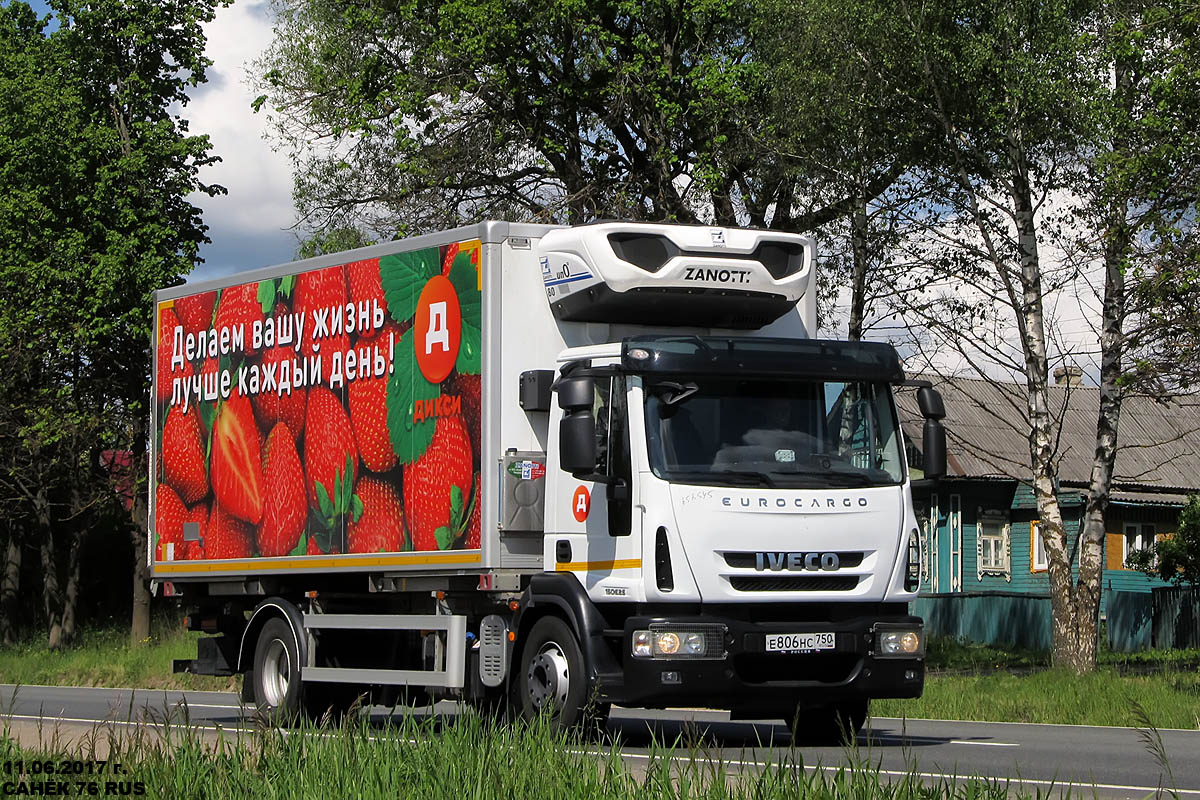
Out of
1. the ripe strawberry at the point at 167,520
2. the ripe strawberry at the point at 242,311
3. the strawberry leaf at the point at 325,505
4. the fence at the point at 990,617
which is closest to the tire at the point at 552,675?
the strawberry leaf at the point at 325,505

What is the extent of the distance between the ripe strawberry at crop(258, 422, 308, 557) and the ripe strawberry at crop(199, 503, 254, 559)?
26cm

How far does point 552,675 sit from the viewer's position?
40.2 ft

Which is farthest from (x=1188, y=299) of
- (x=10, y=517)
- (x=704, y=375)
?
(x=10, y=517)

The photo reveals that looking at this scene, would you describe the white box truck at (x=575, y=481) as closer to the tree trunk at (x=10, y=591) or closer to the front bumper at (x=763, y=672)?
the front bumper at (x=763, y=672)

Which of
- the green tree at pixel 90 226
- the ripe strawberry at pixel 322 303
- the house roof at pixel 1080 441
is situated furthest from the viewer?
the house roof at pixel 1080 441

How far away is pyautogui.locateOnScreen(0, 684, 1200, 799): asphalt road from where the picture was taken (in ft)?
28.7

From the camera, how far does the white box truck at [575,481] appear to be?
1180cm

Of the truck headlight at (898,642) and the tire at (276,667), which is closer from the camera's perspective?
the truck headlight at (898,642)

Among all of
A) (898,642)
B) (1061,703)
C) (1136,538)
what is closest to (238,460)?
(898,642)

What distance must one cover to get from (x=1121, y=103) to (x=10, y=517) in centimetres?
2675

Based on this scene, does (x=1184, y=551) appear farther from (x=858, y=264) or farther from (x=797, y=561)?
(x=797, y=561)

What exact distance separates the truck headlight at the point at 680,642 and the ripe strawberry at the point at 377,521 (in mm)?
2897

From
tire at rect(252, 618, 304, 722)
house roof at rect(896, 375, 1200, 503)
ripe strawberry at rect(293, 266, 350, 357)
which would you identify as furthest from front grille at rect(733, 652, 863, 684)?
house roof at rect(896, 375, 1200, 503)

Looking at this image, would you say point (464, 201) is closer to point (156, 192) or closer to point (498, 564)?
point (156, 192)
